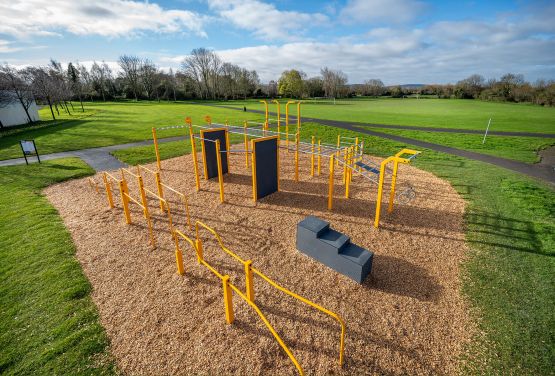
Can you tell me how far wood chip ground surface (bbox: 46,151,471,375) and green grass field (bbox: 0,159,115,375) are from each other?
10.5 inches

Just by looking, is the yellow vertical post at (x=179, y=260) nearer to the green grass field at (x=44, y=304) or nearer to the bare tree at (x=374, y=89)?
the green grass field at (x=44, y=304)

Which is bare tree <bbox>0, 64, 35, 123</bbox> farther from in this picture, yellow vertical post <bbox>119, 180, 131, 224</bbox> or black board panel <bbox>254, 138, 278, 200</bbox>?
black board panel <bbox>254, 138, 278, 200</bbox>

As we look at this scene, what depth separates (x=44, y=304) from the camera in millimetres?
5355

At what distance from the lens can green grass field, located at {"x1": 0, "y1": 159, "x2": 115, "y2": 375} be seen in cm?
428

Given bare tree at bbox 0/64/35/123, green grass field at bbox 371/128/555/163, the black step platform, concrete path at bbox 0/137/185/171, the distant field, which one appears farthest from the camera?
the distant field

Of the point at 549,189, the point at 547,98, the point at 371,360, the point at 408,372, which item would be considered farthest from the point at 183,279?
the point at 547,98

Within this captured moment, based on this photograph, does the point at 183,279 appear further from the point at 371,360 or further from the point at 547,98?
the point at 547,98

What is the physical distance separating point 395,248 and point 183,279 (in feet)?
17.7

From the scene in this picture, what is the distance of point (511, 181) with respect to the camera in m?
12.0

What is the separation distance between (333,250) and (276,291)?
1.59 meters

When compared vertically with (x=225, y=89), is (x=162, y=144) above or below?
below

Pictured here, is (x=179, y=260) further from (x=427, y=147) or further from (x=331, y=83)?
(x=331, y=83)

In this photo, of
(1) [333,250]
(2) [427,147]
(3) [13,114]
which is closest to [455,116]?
(2) [427,147]

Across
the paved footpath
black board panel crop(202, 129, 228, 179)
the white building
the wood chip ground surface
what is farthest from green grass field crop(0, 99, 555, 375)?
the white building
